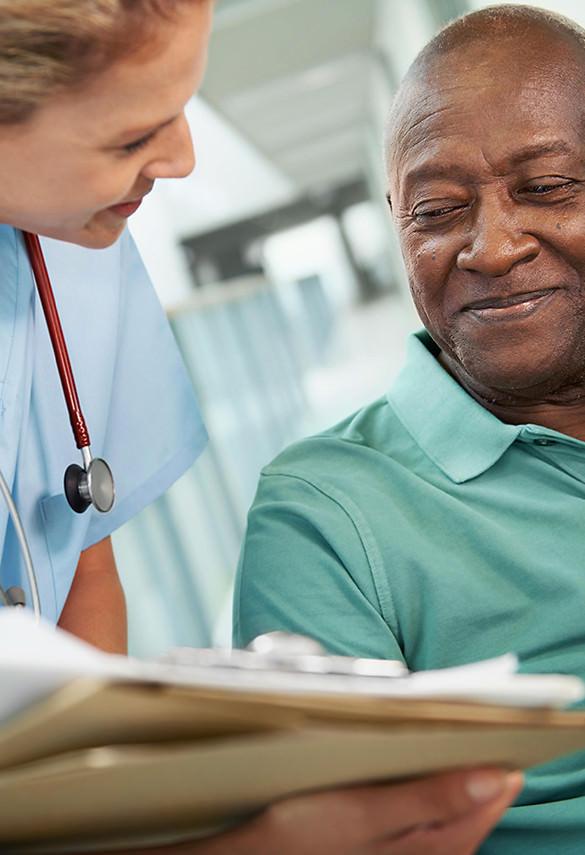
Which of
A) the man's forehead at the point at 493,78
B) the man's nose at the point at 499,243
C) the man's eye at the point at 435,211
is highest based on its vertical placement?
the man's forehead at the point at 493,78

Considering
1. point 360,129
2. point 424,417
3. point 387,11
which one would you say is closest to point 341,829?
point 424,417

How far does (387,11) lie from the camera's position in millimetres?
3943

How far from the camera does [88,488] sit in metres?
0.94

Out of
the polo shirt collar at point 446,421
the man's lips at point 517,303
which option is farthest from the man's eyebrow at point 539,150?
the polo shirt collar at point 446,421

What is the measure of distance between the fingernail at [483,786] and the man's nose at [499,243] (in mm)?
679

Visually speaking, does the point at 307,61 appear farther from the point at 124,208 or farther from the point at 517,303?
the point at 124,208

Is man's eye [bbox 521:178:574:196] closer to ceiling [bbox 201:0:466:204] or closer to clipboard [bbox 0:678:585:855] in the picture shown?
clipboard [bbox 0:678:585:855]

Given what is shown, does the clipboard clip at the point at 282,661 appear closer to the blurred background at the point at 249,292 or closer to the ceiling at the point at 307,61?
the blurred background at the point at 249,292

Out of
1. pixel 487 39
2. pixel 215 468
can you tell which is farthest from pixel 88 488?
pixel 215 468

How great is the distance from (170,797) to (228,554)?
300 cm

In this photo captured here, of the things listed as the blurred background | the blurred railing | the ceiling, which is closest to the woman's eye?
the blurred background

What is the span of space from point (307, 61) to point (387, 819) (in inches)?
193

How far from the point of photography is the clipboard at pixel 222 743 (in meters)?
0.47

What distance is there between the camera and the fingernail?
54 centimetres
